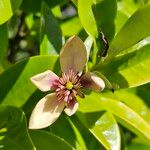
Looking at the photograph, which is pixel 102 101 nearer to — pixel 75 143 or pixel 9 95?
pixel 75 143

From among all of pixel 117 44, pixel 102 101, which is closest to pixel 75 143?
pixel 102 101

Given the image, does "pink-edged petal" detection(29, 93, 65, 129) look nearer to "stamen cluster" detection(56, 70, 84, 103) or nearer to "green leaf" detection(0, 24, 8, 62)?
"stamen cluster" detection(56, 70, 84, 103)

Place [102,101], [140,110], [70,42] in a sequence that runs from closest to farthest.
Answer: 1. [70,42]
2. [102,101]
3. [140,110]

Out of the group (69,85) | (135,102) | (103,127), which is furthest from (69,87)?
(135,102)

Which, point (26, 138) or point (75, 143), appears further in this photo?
point (75, 143)

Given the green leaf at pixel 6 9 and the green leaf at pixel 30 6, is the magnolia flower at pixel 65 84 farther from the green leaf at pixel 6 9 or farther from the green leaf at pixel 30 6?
the green leaf at pixel 30 6

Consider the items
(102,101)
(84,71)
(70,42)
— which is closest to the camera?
(70,42)
